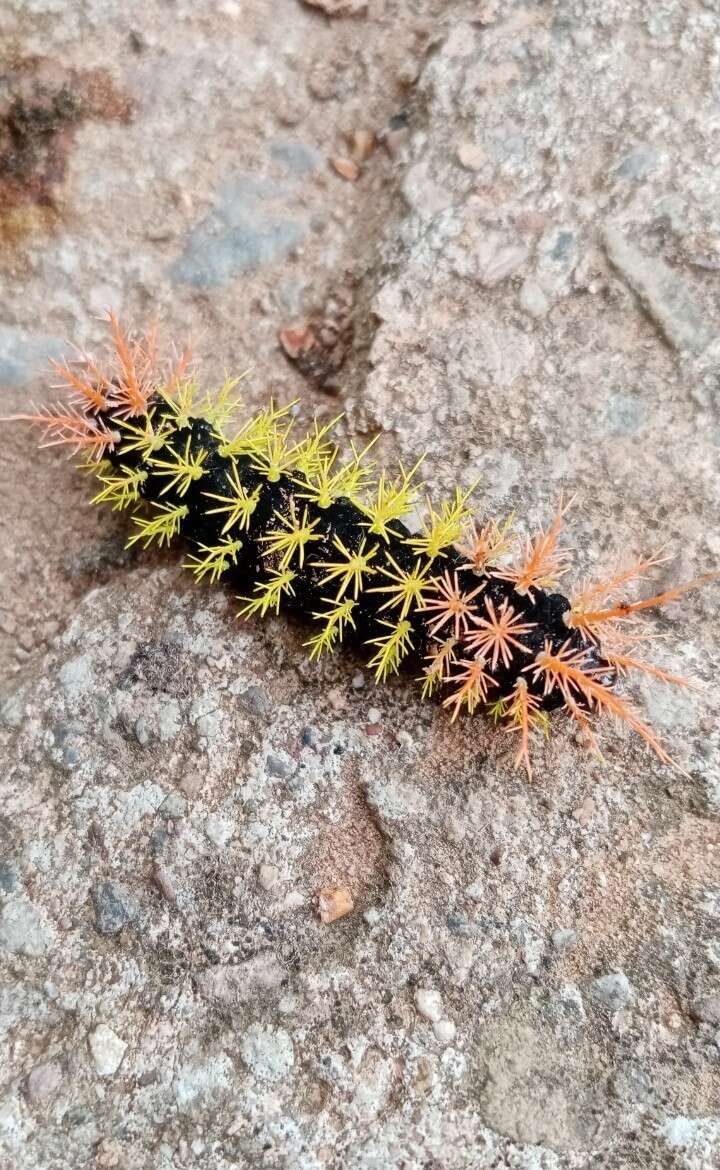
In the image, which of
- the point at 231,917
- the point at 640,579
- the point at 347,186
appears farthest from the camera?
the point at 347,186

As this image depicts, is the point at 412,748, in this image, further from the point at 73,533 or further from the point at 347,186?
the point at 347,186

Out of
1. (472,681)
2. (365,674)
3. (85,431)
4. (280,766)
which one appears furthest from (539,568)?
(85,431)

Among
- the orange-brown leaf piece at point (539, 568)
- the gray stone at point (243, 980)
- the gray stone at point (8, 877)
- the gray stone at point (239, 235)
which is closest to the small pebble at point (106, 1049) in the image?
the gray stone at point (243, 980)

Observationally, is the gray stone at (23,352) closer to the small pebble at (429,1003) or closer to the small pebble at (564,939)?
the small pebble at (429,1003)

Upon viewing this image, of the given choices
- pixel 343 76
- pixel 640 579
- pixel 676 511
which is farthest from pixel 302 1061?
pixel 343 76

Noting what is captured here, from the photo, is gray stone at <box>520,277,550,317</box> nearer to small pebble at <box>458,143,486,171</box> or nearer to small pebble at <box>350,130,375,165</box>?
small pebble at <box>458,143,486,171</box>

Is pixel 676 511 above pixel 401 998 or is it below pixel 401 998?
above

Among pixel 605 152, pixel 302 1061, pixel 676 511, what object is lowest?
pixel 302 1061
